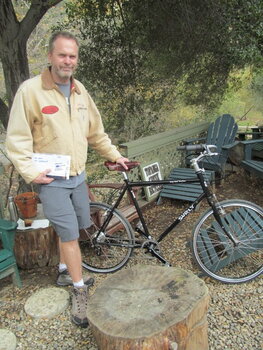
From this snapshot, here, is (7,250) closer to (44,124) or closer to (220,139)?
(44,124)

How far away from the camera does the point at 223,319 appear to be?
228 centimetres

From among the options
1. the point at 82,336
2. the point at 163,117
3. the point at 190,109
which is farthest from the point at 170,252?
the point at 190,109

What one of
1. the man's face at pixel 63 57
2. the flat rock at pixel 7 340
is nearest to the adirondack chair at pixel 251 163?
the man's face at pixel 63 57

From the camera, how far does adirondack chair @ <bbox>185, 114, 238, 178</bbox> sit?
4727 millimetres

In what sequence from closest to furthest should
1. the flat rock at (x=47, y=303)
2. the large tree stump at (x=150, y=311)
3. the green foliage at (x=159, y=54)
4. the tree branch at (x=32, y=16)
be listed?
1. the large tree stump at (x=150, y=311)
2. the flat rock at (x=47, y=303)
3. the tree branch at (x=32, y=16)
4. the green foliage at (x=159, y=54)

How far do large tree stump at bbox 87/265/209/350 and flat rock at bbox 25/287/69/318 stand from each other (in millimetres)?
622

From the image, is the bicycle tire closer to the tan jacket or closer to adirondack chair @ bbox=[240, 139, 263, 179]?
the tan jacket

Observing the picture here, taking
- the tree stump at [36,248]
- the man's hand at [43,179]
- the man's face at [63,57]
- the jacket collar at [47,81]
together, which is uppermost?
the man's face at [63,57]

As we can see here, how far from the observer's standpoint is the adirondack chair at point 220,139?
15.5ft

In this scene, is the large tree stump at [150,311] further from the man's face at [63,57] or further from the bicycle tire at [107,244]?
the man's face at [63,57]

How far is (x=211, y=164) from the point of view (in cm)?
479

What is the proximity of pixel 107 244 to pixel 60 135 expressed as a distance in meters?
1.18

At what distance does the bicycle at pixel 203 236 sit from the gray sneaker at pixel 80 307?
57 cm

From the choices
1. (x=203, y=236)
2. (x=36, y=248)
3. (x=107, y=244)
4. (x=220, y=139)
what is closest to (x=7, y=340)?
(x=36, y=248)
